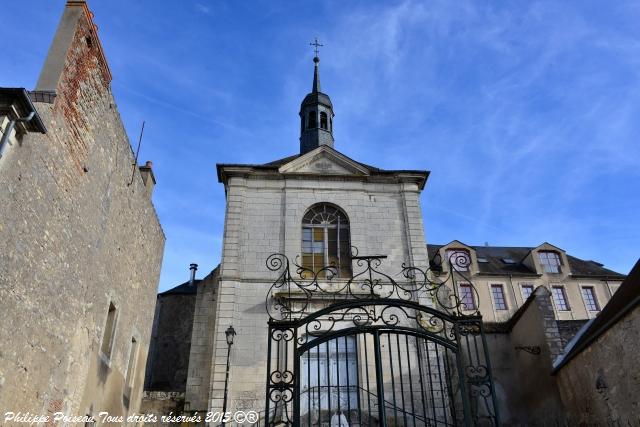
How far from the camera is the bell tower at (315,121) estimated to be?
1706cm

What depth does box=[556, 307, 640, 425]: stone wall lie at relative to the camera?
334 inches

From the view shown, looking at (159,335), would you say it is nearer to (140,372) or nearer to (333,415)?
(140,372)

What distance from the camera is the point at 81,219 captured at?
8172 millimetres

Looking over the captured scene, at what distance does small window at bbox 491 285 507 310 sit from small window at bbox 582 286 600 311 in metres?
3.47

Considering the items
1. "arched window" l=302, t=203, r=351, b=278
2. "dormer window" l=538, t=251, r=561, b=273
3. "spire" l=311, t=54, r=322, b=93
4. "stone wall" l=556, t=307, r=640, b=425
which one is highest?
"spire" l=311, t=54, r=322, b=93

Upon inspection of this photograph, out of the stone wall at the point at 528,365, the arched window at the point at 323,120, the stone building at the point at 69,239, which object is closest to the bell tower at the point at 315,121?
the arched window at the point at 323,120

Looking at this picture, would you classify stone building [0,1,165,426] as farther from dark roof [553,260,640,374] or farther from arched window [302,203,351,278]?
dark roof [553,260,640,374]

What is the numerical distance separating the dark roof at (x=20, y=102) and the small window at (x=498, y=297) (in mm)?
19600

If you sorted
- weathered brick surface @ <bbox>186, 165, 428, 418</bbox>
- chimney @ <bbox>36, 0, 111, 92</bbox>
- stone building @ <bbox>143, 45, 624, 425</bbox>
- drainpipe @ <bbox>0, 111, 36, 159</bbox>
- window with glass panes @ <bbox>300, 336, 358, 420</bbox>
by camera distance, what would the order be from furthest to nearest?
1. stone building @ <bbox>143, 45, 624, 425</bbox>
2. weathered brick surface @ <bbox>186, 165, 428, 418</bbox>
3. window with glass panes @ <bbox>300, 336, 358, 420</bbox>
4. chimney @ <bbox>36, 0, 111, 92</bbox>
5. drainpipe @ <bbox>0, 111, 36, 159</bbox>

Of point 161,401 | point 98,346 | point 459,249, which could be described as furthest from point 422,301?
point 459,249

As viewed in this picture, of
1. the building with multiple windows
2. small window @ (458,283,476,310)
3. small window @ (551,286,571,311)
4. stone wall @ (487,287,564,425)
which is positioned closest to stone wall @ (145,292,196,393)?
stone wall @ (487,287,564,425)

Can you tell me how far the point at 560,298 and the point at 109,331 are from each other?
1886cm

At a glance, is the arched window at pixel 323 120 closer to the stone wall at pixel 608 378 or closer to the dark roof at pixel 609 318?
the dark roof at pixel 609 318

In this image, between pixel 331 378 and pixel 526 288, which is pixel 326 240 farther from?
pixel 526 288
